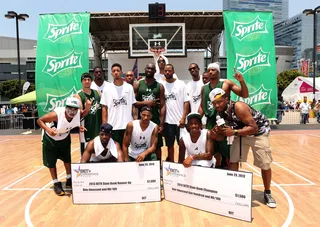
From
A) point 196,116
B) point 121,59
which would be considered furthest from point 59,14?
point 196,116

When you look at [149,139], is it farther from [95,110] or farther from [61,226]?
[61,226]

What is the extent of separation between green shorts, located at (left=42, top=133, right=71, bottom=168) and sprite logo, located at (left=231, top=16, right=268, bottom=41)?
9490mm

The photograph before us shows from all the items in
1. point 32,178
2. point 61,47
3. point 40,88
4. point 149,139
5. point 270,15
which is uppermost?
point 270,15

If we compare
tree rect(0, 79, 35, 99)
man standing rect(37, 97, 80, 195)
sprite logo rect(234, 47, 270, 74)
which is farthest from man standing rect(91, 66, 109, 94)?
tree rect(0, 79, 35, 99)

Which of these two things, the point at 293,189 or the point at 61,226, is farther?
the point at 293,189

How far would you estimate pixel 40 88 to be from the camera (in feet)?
39.1

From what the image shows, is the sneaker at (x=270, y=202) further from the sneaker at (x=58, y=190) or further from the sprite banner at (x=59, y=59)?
the sprite banner at (x=59, y=59)

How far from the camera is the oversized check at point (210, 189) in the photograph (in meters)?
3.46

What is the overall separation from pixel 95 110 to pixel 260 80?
897 cm

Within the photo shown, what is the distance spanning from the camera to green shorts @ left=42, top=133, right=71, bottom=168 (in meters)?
4.66

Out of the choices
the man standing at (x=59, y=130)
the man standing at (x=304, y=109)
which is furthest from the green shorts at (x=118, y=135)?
the man standing at (x=304, y=109)

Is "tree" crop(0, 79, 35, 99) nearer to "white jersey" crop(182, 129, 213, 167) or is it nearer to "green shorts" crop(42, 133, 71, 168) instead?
"green shorts" crop(42, 133, 71, 168)

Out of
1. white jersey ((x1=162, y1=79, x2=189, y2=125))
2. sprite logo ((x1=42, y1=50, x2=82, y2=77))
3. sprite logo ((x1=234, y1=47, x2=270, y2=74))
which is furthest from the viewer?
sprite logo ((x1=234, y1=47, x2=270, y2=74))

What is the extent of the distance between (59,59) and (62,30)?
125 centimetres
